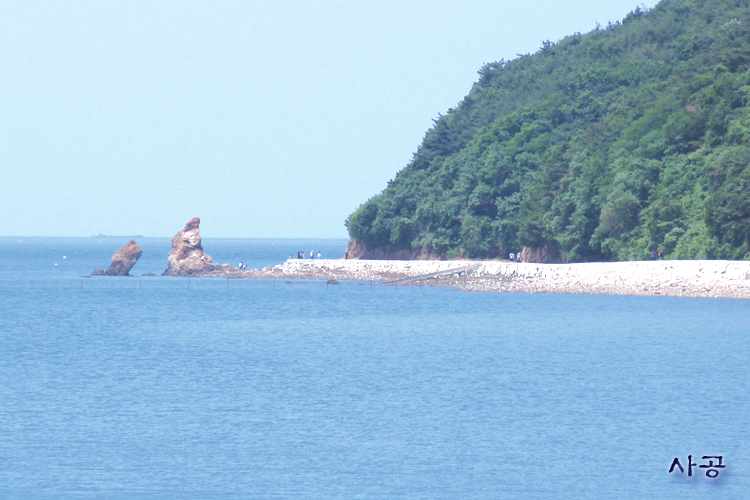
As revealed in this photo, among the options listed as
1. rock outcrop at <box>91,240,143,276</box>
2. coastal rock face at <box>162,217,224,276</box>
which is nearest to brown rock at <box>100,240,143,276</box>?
rock outcrop at <box>91,240,143,276</box>

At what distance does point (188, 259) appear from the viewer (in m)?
76.1

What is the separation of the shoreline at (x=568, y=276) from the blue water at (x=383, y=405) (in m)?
2.23

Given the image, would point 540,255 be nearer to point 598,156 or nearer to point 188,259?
point 598,156

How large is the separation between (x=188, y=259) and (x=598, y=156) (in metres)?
34.7

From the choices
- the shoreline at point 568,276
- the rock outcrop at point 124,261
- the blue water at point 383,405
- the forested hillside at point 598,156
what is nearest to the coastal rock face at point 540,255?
the forested hillside at point 598,156

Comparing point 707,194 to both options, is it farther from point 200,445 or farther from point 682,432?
point 200,445

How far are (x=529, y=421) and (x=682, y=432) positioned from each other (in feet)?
9.74

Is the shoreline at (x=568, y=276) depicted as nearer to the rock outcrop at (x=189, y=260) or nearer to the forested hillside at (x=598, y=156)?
the forested hillside at (x=598, y=156)

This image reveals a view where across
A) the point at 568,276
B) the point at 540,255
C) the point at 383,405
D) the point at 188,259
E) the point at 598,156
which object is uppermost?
the point at 598,156

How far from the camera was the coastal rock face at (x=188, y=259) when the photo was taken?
73812mm

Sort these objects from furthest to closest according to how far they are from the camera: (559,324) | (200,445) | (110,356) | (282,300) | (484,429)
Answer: (282,300)
(559,324)
(110,356)
(484,429)
(200,445)

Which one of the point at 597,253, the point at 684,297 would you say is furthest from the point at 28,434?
the point at 597,253

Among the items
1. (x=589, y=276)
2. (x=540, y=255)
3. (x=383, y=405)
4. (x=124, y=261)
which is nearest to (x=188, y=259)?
(x=124, y=261)

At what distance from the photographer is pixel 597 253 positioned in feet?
187
